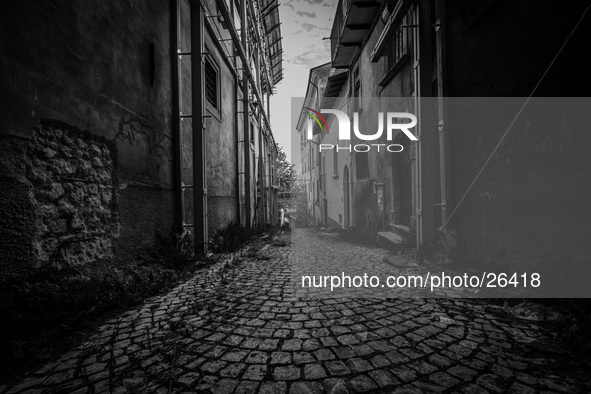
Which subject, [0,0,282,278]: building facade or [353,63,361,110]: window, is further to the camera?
[353,63,361,110]: window

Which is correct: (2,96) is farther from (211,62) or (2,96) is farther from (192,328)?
(211,62)

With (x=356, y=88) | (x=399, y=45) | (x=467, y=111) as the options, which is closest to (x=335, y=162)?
(x=356, y=88)

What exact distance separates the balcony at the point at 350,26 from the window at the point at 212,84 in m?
4.23

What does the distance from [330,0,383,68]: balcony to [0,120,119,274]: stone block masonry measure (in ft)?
25.4

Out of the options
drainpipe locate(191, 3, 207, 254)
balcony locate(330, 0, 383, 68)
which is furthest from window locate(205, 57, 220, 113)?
balcony locate(330, 0, 383, 68)

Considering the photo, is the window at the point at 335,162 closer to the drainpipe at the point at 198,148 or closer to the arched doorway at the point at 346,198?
the arched doorway at the point at 346,198

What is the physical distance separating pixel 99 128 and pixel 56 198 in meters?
0.97

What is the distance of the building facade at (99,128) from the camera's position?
7.31ft

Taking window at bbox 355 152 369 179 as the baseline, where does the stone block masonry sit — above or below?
below

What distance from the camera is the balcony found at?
778cm

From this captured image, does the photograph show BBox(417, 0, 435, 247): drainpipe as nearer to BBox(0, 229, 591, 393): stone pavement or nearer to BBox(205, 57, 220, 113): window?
BBox(0, 229, 591, 393): stone pavement

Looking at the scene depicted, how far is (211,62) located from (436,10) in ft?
17.0

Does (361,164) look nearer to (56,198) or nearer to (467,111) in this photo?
(467,111)

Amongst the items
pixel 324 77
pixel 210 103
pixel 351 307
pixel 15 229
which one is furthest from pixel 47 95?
pixel 324 77
